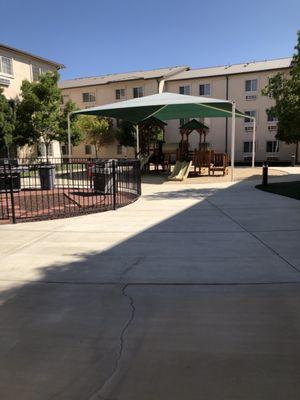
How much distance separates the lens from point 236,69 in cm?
4094

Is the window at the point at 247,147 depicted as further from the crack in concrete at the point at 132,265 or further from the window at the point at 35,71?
the crack in concrete at the point at 132,265

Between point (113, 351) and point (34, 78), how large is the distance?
31402 mm

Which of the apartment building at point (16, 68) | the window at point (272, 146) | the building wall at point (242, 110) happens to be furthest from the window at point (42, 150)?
the window at point (272, 146)

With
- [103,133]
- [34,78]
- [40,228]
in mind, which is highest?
[34,78]

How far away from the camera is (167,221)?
8703 millimetres

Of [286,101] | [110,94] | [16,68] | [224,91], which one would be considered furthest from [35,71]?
[286,101]

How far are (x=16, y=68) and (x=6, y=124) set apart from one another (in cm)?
617

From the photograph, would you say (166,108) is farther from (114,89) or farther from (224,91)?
(114,89)

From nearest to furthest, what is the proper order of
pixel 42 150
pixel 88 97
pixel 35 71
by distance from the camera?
pixel 35 71 < pixel 42 150 < pixel 88 97

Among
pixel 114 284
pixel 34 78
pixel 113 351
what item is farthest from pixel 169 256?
pixel 34 78

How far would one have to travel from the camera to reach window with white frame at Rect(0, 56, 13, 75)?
89.9ft

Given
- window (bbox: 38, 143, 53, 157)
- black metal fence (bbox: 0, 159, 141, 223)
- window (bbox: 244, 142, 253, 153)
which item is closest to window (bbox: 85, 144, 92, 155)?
window (bbox: 38, 143, 53, 157)

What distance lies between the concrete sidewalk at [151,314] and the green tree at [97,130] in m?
37.2

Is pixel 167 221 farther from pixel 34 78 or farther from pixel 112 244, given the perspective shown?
pixel 34 78
